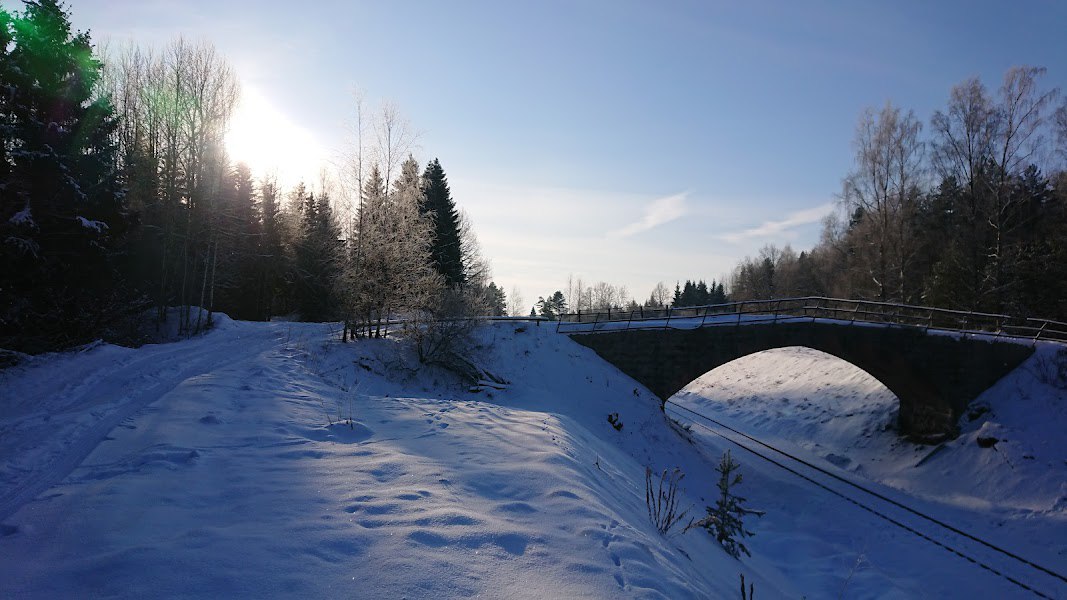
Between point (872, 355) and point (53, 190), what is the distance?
106 feet

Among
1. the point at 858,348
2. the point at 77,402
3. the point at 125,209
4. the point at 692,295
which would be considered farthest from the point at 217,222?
the point at 692,295

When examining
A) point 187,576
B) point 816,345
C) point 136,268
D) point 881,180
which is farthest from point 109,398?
point 881,180

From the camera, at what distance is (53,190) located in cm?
1678

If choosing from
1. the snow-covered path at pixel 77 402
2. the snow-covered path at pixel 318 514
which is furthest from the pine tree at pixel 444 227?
the snow-covered path at pixel 318 514

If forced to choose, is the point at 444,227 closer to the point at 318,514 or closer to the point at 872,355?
the point at 872,355

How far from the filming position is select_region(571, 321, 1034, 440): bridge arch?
1997 cm

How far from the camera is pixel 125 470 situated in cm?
576

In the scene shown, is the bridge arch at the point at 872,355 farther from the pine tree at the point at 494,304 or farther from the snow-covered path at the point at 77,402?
the snow-covered path at the point at 77,402

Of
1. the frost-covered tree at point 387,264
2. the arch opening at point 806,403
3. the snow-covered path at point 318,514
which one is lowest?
the arch opening at point 806,403

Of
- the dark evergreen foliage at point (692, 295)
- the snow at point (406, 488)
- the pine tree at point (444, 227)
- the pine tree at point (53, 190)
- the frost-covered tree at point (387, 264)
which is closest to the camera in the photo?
the snow at point (406, 488)

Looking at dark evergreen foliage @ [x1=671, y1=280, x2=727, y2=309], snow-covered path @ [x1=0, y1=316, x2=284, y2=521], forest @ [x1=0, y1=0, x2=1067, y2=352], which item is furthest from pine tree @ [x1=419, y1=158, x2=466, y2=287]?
dark evergreen foliage @ [x1=671, y1=280, x2=727, y2=309]

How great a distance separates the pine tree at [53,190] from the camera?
14805 millimetres

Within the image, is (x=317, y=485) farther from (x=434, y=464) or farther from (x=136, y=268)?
(x=136, y=268)

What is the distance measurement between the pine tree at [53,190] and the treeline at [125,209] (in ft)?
0.15
